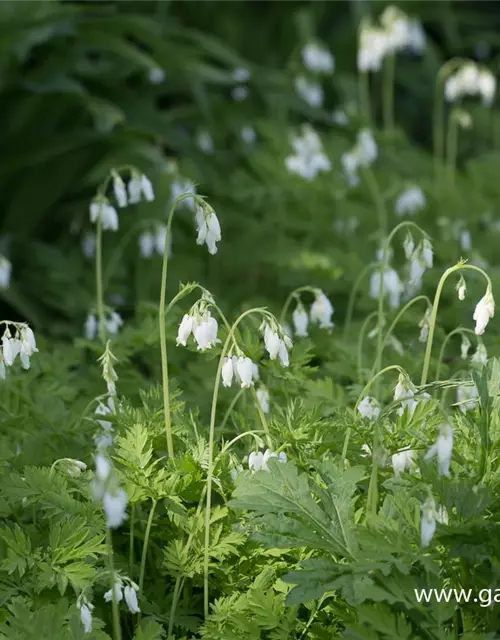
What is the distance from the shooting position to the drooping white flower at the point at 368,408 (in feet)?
9.39

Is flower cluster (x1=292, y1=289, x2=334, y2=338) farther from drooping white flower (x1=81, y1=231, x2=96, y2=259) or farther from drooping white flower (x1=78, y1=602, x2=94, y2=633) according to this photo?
drooping white flower (x1=81, y1=231, x2=96, y2=259)

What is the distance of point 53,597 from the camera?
2.67 metres

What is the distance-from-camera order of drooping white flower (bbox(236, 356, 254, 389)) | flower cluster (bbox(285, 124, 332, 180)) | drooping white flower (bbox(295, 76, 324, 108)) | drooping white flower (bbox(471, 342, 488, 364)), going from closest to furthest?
drooping white flower (bbox(236, 356, 254, 389)), drooping white flower (bbox(471, 342, 488, 364)), flower cluster (bbox(285, 124, 332, 180)), drooping white flower (bbox(295, 76, 324, 108))

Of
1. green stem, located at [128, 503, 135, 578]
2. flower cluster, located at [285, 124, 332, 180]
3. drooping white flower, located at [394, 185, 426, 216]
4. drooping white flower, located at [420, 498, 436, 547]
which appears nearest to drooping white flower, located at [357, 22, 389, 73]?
flower cluster, located at [285, 124, 332, 180]

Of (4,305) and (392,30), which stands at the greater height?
(392,30)

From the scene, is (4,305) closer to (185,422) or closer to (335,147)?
(335,147)

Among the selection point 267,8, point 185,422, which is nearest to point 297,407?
point 185,422

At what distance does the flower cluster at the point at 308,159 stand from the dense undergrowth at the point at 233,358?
14mm

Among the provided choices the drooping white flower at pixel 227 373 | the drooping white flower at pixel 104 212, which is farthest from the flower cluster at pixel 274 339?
the drooping white flower at pixel 104 212

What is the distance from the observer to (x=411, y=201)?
18.6 feet

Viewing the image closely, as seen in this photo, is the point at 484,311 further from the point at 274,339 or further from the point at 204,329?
the point at 204,329

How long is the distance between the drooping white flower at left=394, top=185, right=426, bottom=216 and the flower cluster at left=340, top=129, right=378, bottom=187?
30 centimetres

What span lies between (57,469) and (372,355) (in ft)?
4.62

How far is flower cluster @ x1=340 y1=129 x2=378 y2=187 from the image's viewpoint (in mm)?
5824
